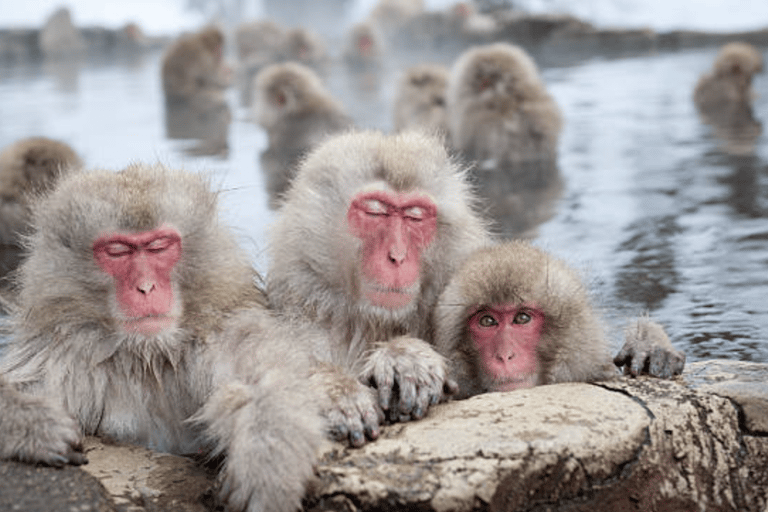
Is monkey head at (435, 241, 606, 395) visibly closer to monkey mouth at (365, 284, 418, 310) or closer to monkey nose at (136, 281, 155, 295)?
monkey mouth at (365, 284, 418, 310)

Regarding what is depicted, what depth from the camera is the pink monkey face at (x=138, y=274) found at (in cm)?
345

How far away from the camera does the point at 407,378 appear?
3.56m

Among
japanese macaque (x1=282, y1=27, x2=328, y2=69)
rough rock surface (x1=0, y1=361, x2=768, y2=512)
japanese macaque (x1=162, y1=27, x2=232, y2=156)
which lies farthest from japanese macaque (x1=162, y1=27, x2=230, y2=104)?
rough rock surface (x1=0, y1=361, x2=768, y2=512)

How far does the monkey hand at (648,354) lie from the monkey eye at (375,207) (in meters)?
1.04

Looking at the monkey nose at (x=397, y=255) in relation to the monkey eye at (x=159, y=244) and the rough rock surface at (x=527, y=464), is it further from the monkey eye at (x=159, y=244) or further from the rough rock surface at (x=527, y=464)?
the monkey eye at (x=159, y=244)

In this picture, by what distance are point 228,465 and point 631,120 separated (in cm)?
933

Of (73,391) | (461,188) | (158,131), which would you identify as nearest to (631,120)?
(158,131)

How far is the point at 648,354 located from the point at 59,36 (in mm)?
22702

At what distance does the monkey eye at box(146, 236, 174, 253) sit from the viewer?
3.48 meters

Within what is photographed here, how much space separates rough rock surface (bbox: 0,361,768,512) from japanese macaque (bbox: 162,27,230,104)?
1137 centimetres

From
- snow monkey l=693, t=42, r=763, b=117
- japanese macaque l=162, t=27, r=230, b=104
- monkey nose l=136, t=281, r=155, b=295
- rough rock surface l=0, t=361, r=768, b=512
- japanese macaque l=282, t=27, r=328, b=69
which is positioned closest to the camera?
rough rock surface l=0, t=361, r=768, b=512

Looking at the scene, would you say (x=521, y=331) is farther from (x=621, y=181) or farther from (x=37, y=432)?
(x=621, y=181)

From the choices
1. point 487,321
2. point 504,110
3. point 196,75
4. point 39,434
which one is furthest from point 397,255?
point 196,75

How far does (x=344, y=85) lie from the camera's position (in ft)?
58.5
